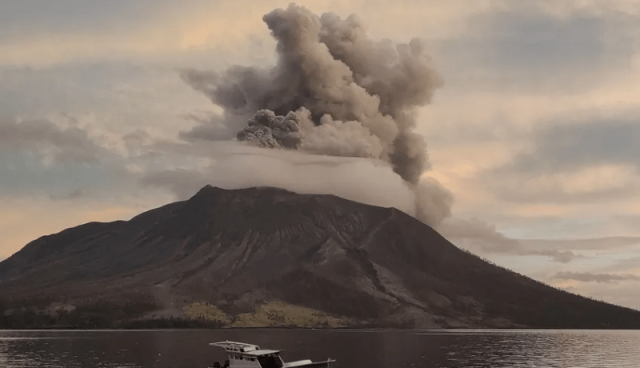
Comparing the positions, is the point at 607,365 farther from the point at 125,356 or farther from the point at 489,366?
the point at 125,356

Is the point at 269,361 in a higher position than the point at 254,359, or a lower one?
lower

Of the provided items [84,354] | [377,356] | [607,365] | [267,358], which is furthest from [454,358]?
[84,354]

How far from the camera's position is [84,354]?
18725cm

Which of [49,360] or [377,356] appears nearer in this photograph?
[49,360]

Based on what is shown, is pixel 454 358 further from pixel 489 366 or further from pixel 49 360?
pixel 49 360

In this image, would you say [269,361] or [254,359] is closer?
[269,361]

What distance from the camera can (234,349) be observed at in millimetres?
133500

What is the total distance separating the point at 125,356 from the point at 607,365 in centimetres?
10504

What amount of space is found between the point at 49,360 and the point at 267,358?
61950mm

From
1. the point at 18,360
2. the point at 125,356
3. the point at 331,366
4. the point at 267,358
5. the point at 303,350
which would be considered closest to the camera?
the point at 267,358

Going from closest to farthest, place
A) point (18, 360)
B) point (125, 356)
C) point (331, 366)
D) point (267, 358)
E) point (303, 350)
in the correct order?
point (267, 358) < point (331, 366) < point (18, 360) < point (125, 356) < point (303, 350)

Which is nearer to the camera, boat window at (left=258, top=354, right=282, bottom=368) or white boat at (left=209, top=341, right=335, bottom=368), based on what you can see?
boat window at (left=258, top=354, right=282, bottom=368)

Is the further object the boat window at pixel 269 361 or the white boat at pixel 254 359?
the white boat at pixel 254 359

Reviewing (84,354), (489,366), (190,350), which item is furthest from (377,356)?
(84,354)
